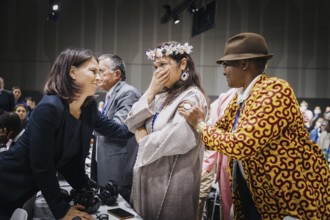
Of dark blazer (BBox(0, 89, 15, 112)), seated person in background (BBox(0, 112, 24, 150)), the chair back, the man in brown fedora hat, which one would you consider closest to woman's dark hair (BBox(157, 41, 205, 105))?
the man in brown fedora hat

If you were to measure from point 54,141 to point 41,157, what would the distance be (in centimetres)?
10

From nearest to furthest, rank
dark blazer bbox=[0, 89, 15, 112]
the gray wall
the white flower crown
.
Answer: the white flower crown → dark blazer bbox=[0, 89, 15, 112] → the gray wall

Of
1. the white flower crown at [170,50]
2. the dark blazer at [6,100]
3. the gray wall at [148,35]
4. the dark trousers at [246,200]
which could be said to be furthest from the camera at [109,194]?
the gray wall at [148,35]

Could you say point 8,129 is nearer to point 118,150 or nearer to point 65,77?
point 118,150

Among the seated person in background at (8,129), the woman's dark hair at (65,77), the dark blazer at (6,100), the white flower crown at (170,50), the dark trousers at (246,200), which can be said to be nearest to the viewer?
the woman's dark hair at (65,77)

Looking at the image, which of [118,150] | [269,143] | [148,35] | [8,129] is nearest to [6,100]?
[8,129]

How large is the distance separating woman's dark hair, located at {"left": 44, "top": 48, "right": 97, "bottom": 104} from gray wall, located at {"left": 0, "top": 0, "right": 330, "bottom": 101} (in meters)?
10.3

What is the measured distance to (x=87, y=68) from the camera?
1.74 m

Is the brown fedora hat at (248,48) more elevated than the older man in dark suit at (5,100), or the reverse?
the brown fedora hat at (248,48)

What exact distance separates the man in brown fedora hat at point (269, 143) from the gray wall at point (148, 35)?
10.5 m

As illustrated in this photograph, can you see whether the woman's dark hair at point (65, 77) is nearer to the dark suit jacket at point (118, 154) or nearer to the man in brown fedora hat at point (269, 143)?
the man in brown fedora hat at point (269, 143)

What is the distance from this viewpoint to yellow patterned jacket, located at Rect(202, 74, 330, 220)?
1537 mm

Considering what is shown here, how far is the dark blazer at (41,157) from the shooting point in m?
1.56

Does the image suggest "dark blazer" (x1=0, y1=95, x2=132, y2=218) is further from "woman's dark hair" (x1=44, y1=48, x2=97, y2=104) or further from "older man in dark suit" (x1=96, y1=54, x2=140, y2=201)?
"older man in dark suit" (x1=96, y1=54, x2=140, y2=201)
